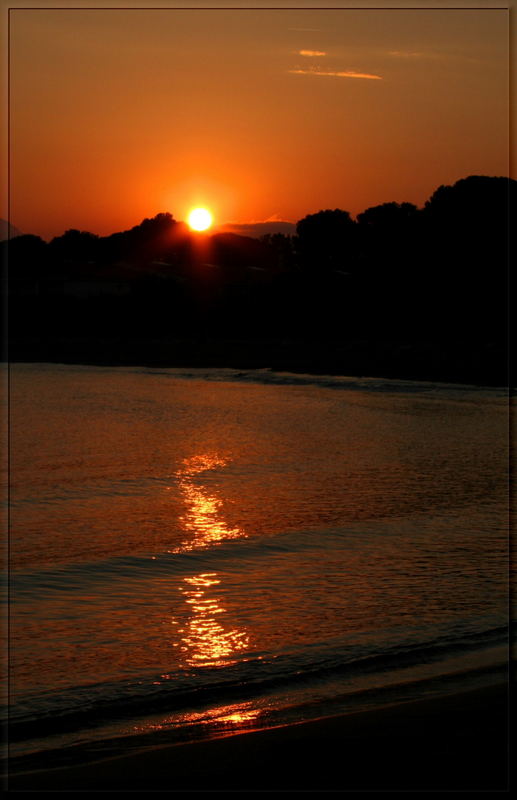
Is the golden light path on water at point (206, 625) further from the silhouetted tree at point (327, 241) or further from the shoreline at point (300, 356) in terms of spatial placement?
the silhouetted tree at point (327, 241)

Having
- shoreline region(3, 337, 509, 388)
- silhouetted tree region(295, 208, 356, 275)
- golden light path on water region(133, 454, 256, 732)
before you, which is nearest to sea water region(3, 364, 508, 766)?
golden light path on water region(133, 454, 256, 732)

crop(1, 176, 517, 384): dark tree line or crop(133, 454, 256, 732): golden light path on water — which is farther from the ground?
crop(1, 176, 517, 384): dark tree line

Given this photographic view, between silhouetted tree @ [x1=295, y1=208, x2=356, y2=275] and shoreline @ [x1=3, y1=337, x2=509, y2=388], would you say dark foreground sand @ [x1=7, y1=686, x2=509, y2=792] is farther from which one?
silhouetted tree @ [x1=295, y1=208, x2=356, y2=275]

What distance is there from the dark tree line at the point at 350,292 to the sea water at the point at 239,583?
103 ft

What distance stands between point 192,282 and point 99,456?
76.9m

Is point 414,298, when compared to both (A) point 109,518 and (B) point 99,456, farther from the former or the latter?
(A) point 109,518

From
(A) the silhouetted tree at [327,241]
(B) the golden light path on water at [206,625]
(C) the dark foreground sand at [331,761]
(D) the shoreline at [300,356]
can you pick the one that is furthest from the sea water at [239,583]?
(A) the silhouetted tree at [327,241]

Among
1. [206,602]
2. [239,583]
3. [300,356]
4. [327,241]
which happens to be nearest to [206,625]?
A: [206,602]

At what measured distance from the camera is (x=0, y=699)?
591cm

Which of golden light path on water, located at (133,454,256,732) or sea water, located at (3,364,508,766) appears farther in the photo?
sea water, located at (3,364,508,766)

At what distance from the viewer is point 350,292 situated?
67.8 meters

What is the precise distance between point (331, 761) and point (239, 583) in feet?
12.7

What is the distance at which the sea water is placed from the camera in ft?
19.2

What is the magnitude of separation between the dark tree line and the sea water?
31322 millimetres
